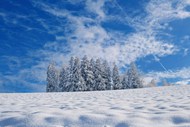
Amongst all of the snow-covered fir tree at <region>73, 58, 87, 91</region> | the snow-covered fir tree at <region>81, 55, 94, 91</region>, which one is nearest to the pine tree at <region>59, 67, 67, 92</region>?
the snow-covered fir tree at <region>73, 58, 87, 91</region>

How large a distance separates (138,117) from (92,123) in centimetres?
87

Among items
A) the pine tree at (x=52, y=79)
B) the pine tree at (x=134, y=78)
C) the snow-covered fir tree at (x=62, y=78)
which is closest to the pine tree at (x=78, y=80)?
the snow-covered fir tree at (x=62, y=78)

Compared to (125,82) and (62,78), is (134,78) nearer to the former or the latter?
(125,82)

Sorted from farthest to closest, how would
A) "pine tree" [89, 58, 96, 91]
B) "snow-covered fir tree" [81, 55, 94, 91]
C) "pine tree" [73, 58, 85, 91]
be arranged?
1. "pine tree" [89, 58, 96, 91]
2. "snow-covered fir tree" [81, 55, 94, 91]
3. "pine tree" [73, 58, 85, 91]

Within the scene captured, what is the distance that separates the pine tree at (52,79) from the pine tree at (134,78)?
17422 millimetres

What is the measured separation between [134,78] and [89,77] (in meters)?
10.7

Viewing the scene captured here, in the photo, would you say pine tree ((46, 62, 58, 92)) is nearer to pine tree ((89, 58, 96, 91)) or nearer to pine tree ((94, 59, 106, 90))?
pine tree ((89, 58, 96, 91))

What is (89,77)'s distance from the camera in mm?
46344

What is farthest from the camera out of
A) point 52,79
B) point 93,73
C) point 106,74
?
point 52,79

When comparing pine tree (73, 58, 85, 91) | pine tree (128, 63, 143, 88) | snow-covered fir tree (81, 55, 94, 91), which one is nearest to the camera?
pine tree (73, 58, 85, 91)

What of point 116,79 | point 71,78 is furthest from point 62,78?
point 116,79

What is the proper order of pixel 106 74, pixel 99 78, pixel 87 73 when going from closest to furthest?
1. pixel 87 73
2. pixel 99 78
3. pixel 106 74

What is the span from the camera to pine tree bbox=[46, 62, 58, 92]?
53.1 meters

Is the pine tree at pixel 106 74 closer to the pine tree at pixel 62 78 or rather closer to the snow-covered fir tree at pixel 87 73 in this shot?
the snow-covered fir tree at pixel 87 73
